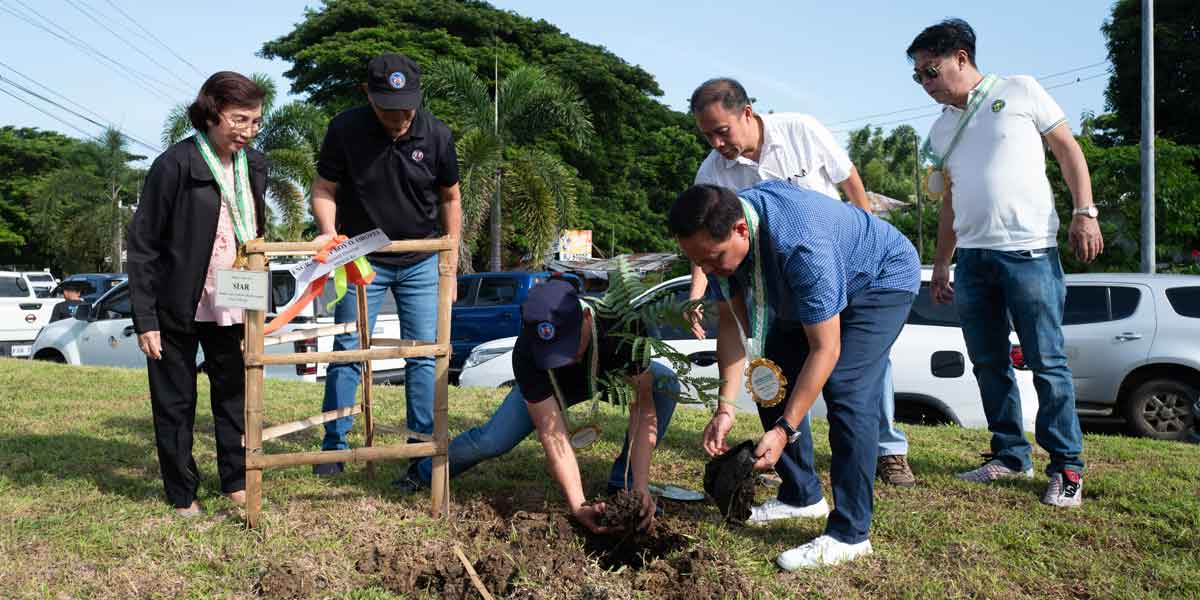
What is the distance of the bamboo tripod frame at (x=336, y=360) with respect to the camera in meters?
3.32

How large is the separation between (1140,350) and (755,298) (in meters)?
5.93

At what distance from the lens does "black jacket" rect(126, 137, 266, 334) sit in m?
3.49

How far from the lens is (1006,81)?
152 inches

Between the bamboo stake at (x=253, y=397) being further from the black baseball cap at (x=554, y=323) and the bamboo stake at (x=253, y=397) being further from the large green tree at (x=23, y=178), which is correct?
the large green tree at (x=23, y=178)

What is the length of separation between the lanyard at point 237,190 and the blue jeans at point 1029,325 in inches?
122

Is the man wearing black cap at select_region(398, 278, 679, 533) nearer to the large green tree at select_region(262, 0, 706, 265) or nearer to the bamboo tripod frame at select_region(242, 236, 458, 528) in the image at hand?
the bamboo tripod frame at select_region(242, 236, 458, 528)

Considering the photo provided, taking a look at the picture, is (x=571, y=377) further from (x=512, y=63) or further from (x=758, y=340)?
(x=512, y=63)

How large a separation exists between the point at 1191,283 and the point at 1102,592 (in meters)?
5.77

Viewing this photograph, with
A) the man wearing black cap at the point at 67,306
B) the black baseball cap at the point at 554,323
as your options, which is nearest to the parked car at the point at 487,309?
the man wearing black cap at the point at 67,306

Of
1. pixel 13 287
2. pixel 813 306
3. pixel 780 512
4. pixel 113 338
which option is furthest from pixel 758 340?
pixel 13 287

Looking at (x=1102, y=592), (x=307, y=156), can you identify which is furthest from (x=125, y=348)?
(x=307, y=156)

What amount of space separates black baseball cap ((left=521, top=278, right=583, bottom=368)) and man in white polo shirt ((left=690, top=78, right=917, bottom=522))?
53 cm

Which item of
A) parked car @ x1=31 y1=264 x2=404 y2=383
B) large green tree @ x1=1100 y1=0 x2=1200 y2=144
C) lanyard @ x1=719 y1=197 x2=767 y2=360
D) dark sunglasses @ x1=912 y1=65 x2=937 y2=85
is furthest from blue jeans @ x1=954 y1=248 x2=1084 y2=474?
large green tree @ x1=1100 y1=0 x2=1200 y2=144

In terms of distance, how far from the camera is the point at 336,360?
335cm
